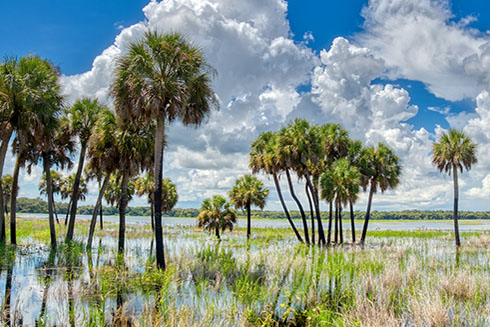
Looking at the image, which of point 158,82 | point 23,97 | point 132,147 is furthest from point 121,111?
point 23,97

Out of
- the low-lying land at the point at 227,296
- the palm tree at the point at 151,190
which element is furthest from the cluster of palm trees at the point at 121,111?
the palm tree at the point at 151,190

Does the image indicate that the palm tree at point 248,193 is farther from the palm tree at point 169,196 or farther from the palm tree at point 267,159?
the palm tree at point 169,196

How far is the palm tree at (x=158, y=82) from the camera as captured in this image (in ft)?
50.8

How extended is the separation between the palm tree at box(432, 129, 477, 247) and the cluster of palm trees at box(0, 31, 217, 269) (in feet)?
92.4

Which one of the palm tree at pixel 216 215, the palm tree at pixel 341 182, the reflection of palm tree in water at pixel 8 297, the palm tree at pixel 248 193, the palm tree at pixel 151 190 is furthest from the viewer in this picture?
the palm tree at pixel 151 190

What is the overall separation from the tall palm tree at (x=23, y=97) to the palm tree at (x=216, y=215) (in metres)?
18.9

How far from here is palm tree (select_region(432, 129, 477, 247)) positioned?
116ft

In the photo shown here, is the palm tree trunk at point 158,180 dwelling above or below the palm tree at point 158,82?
below

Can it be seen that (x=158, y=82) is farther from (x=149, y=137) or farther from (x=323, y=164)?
(x=323, y=164)

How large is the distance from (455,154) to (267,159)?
1846cm

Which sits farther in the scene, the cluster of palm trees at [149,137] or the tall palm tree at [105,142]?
the tall palm tree at [105,142]

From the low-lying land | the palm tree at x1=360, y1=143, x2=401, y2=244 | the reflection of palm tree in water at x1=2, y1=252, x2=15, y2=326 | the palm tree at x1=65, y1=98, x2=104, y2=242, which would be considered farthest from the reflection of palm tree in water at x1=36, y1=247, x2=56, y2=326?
the palm tree at x1=360, y1=143, x2=401, y2=244

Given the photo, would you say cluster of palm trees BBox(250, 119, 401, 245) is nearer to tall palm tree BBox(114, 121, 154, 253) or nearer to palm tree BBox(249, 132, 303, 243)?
palm tree BBox(249, 132, 303, 243)

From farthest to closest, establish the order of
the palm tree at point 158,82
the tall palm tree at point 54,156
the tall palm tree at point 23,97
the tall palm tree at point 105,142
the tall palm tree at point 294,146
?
1. the tall palm tree at point 294,146
2. the tall palm tree at point 54,156
3. the tall palm tree at point 105,142
4. the tall palm tree at point 23,97
5. the palm tree at point 158,82
